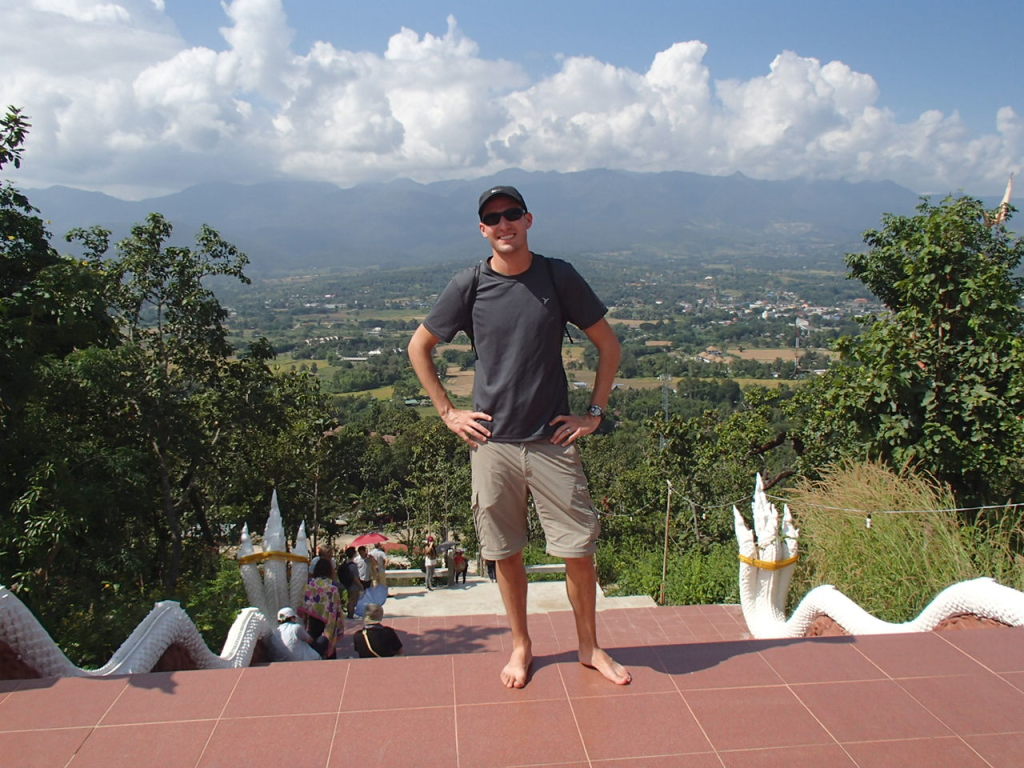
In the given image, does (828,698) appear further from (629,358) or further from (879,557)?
(629,358)

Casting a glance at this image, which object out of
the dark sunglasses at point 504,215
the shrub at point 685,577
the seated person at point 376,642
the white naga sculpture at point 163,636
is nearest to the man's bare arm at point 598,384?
the dark sunglasses at point 504,215

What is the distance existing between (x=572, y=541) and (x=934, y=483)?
236 inches

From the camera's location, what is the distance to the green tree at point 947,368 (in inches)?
258

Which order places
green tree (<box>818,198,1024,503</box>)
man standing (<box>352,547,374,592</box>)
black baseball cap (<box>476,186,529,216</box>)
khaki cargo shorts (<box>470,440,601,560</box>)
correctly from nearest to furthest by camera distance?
1. black baseball cap (<box>476,186,529,216</box>)
2. khaki cargo shorts (<box>470,440,601,560</box>)
3. green tree (<box>818,198,1024,503</box>)
4. man standing (<box>352,547,374,592</box>)

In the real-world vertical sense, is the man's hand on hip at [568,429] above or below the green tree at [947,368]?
above

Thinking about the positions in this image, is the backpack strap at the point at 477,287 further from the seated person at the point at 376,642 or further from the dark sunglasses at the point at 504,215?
the seated person at the point at 376,642

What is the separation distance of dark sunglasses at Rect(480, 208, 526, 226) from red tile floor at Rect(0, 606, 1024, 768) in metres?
1.56

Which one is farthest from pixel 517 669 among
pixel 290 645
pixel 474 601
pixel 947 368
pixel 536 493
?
pixel 947 368

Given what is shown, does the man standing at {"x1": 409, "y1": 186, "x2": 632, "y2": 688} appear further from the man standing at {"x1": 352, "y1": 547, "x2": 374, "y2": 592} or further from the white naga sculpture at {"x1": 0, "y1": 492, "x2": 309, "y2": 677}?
the man standing at {"x1": 352, "y1": 547, "x2": 374, "y2": 592}

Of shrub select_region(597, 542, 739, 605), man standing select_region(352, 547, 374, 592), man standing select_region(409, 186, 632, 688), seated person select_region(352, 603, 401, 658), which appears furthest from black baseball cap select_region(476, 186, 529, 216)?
shrub select_region(597, 542, 739, 605)

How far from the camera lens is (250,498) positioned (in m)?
11.8

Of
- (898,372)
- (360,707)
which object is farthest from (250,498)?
(360,707)

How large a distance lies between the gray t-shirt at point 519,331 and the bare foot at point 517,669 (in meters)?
0.76

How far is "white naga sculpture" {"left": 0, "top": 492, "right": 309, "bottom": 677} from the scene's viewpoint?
2.55m
